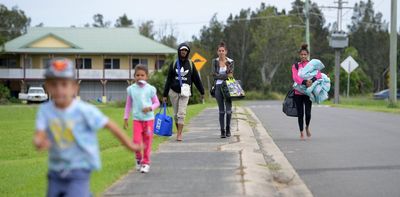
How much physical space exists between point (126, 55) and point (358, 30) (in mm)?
47753

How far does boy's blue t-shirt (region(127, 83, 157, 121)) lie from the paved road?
219cm

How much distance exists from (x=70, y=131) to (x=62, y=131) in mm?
56

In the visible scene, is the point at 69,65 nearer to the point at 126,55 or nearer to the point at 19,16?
the point at 126,55

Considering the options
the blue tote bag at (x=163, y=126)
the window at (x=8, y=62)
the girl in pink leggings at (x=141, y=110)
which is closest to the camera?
the girl in pink leggings at (x=141, y=110)

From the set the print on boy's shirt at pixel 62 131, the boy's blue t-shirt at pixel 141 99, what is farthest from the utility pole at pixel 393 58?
the print on boy's shirt at pixel 62 131

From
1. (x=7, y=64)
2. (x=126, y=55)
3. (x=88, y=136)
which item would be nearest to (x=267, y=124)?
(x=88, y=136)

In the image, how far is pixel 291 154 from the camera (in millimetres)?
10578

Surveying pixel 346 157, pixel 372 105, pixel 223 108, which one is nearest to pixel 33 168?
pixel 223 108

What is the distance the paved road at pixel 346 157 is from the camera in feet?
25.0

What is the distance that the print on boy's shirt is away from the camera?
460cm

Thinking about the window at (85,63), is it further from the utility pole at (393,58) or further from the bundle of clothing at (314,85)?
the bundle of clothing at (314,85)

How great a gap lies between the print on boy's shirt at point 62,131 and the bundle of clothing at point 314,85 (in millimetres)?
8750

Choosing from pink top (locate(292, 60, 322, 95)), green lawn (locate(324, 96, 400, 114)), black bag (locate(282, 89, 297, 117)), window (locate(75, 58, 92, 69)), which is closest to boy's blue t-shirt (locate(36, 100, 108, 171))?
pink top (locate(292, 60, 322, 95))

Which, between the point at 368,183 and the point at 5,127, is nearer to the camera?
the point at 368,183
